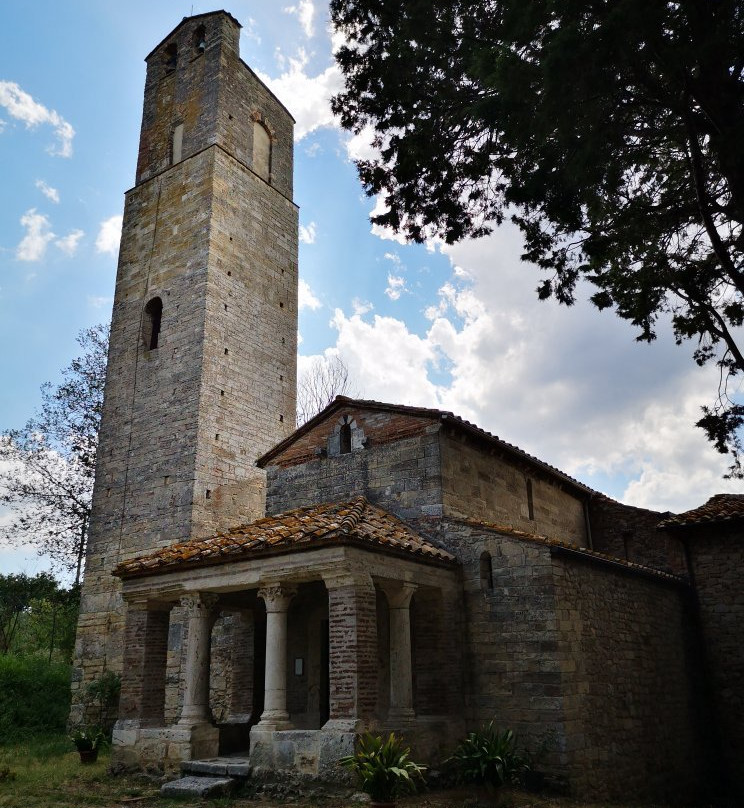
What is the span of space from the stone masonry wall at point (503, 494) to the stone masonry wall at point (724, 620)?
285 cm

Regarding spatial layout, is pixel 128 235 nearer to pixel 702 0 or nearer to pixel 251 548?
pixel 251 548

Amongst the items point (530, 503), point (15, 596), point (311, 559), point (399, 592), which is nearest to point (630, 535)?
point (530, 503)

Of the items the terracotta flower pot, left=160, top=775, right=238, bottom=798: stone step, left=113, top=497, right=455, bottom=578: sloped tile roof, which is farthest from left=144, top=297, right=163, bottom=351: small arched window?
left=160, top=775, right=238, bottom=798: stone step

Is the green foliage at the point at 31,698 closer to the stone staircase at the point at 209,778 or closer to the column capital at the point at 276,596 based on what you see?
the stone staircase at the point at 209,778

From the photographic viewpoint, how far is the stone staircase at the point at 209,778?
874cm

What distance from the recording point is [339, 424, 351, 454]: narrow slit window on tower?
521 inches

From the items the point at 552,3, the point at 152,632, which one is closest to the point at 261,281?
the point at 152,632

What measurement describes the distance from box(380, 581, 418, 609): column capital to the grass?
246cm

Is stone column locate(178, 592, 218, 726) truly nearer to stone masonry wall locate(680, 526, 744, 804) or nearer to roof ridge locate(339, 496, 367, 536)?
roof ridge locate(339, 496, 367, 536)

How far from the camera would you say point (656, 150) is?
925 cm

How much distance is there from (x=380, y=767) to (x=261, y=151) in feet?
57.5

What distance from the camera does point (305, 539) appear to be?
30.9 ft

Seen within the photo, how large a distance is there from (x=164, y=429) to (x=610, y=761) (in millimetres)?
11371

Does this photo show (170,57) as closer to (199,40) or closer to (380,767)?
(199,40)
